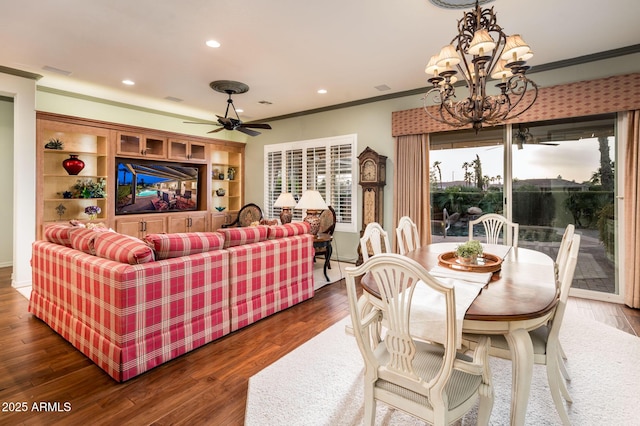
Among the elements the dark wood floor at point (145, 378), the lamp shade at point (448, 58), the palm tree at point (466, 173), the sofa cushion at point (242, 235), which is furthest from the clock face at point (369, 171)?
the lamp shade at point (448, 58)

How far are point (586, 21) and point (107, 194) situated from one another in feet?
21.8

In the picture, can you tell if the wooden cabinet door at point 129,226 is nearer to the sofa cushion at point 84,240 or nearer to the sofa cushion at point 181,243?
the sofa cushion at point 84,240

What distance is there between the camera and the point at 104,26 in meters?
3.12

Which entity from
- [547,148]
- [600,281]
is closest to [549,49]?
[547,148]

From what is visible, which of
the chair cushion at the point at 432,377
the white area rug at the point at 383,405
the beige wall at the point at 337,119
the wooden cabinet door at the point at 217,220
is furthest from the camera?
the wooden cabinet door at the point at 217,220

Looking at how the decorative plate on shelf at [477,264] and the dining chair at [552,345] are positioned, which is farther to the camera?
the decorative plate on shelf at [477,264]

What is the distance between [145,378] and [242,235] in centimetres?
135

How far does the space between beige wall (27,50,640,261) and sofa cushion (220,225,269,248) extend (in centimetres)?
267

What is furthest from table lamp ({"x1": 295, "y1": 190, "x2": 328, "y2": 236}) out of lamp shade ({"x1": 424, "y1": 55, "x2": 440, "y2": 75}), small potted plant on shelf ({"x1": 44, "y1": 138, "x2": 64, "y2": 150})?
small potted plant on shelf ({"x1": 44, "y1": 138, "x2": 64, "y2": 150})

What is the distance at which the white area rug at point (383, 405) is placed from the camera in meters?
1.81

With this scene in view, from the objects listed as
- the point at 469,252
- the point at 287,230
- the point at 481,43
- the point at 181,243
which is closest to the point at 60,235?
the point at 181,243

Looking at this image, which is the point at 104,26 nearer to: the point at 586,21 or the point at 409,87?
the point at 409,87

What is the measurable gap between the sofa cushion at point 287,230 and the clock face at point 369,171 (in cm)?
185

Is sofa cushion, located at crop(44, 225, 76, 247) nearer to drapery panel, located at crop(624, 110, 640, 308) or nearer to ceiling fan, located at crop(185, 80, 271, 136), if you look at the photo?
ceiling fan, located at crop(185, 80, 271, 136)
